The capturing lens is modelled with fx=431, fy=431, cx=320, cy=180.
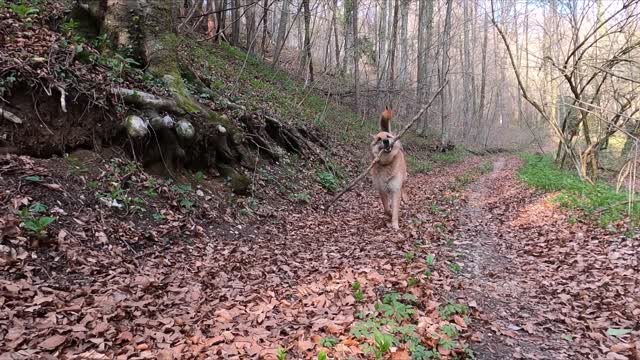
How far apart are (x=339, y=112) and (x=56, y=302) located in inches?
662

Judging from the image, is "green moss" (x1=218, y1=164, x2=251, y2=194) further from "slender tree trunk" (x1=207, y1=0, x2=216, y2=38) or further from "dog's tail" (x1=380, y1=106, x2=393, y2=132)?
"slender tree trunk" (x1=207, y1=0, x2=216, y2=38)

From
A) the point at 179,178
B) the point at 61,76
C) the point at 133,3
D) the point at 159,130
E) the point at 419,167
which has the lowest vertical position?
the point at 419,167

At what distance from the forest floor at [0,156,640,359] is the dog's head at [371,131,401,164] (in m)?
1.47

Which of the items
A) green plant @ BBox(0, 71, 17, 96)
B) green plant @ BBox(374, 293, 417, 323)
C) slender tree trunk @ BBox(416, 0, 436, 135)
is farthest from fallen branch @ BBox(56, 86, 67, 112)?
slender tree trunk @ BBox(416, 0, 436, 135)

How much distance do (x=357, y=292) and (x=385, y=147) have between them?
158 inches

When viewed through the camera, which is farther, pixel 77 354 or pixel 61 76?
pixel 61 76

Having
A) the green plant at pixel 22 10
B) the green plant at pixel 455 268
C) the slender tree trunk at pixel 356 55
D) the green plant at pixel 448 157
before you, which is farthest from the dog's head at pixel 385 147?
the green plant at pixel 448 157

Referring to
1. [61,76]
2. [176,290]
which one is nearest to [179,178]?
[61,76]

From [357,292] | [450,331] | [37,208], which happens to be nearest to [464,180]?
[357,292]

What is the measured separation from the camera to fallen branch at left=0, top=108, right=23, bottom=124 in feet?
16.8

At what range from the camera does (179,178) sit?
702cm

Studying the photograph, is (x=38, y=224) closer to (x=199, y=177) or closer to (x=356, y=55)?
(x=199, y=177)

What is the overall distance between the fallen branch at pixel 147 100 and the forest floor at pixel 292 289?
134cm

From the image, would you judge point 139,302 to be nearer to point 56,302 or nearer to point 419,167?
point 56,302
